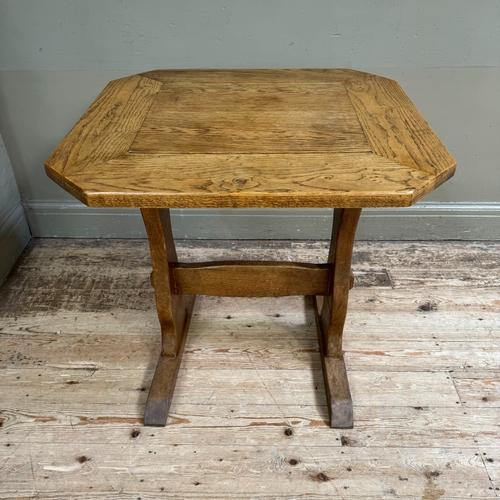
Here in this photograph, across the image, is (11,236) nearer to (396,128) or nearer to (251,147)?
(251,147)

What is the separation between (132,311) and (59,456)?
650mm

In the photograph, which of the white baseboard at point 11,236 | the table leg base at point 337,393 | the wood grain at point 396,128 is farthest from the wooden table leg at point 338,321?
the white baseboard at point 11,236

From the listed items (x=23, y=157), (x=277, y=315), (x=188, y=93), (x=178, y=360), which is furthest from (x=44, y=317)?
(x=188, y=93)

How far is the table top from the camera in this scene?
0.97 m

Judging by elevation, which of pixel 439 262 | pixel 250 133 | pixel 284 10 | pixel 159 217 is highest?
pixel 284 10

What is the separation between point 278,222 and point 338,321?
862mm

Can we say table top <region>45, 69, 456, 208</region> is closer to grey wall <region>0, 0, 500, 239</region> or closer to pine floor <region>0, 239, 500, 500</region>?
grey wall <region>0, 0, 500, 239</region>

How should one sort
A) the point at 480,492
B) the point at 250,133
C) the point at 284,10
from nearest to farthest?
the point at 250,133 → the point at 480,492 → the point at 284,10

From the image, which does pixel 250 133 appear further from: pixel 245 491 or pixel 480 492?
pixel 480 492

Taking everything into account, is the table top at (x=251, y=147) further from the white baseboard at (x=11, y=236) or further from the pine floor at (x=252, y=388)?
the white baseboard at (x=11, y=236)

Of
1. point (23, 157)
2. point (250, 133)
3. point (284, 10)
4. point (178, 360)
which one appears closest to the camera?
point (250, 133)

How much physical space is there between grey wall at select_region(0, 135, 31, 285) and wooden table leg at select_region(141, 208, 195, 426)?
940 mm

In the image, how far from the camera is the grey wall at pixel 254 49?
6.14ft

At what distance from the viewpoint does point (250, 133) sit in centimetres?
121
